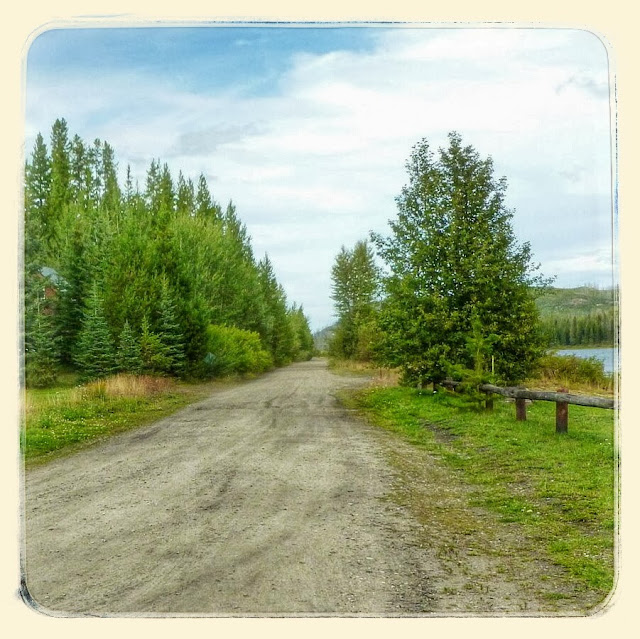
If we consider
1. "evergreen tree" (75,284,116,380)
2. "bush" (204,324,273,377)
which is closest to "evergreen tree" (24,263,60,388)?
"evergreen tree" (75,284,116,380)

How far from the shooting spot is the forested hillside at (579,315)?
155 inches

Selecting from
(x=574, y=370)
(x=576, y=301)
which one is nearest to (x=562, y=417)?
(x=574, y=370)

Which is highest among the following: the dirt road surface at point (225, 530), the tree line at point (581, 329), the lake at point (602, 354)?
the tree line at point (581, 329)

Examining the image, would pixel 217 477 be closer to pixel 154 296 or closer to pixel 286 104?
pixel 154 296

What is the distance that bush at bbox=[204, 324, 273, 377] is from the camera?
20.0ft

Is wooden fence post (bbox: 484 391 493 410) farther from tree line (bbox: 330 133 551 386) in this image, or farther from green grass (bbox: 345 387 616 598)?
tree line (bbox: 330 133 551 386)

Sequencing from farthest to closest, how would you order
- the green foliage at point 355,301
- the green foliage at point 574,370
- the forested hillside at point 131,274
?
the green foliage at point 355,301
the forested hillside at point 131,274
the green foliage at point 574,370

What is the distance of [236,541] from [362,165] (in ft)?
9.61

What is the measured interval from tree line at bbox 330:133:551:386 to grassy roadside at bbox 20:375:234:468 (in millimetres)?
1901

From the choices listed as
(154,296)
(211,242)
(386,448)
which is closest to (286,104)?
(211,242)

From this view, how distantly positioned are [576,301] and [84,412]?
4107mm

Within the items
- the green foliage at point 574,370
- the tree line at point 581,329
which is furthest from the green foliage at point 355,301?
the green foliage at point 574,370

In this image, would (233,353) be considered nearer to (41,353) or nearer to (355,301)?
(355,301)

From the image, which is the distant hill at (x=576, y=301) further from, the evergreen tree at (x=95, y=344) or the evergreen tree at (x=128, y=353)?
the evergreen tree at (x=95, y=344)
